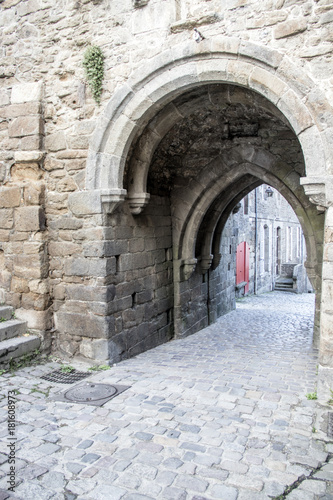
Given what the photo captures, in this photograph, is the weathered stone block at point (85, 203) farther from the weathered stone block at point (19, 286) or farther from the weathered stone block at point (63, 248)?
the weathered stone block at point (19, 286)

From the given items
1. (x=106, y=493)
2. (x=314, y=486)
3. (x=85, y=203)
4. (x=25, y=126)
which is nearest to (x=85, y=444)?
(x=106, y=493)

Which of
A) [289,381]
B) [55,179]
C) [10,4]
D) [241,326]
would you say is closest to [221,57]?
[55,179]

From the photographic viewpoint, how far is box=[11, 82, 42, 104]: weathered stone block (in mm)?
5129

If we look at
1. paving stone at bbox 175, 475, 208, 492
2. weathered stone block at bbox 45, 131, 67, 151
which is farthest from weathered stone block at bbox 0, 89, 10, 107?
paving stone at bbox 175, 475, 208, 492

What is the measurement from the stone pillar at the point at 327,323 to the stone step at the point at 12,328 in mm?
3471

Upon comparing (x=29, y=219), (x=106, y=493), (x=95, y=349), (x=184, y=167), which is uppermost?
(x=184, y=167)

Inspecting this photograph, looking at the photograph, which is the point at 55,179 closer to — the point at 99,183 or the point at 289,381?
the point at 99,183

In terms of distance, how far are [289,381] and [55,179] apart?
142 inches

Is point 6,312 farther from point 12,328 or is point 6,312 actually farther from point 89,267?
point 89,267

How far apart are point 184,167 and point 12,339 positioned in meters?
3.66

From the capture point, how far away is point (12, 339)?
16.4ft

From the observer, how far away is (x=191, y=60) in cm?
449

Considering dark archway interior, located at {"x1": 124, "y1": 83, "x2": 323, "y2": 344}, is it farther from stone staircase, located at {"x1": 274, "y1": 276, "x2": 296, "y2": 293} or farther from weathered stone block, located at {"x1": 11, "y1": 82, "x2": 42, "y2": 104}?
stone staircase, located at {"x1": 274, "y1": 276, "x2": 296, "y2": 293}

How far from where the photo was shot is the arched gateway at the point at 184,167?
3.97 metres
